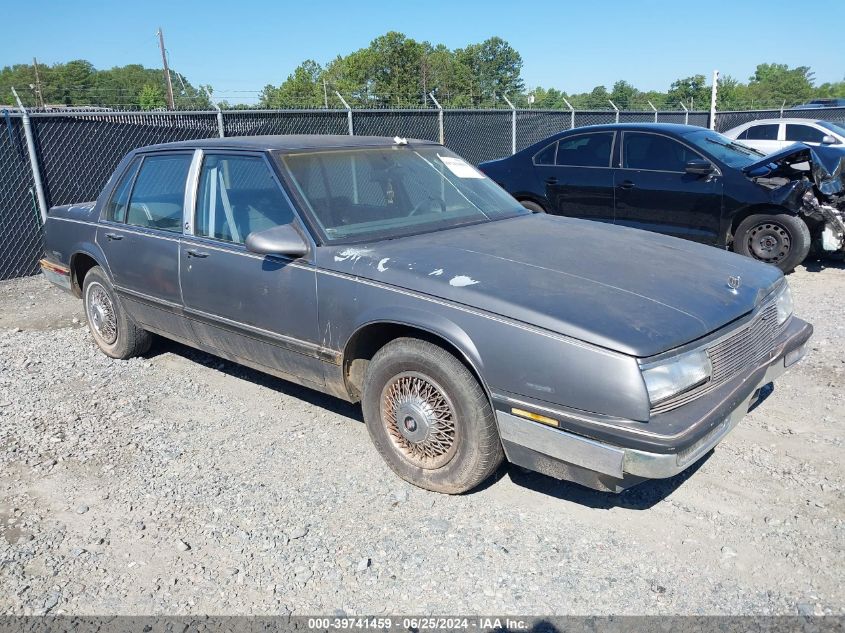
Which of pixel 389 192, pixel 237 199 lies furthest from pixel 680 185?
pixel 237 199

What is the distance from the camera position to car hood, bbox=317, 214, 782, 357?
2.84 m

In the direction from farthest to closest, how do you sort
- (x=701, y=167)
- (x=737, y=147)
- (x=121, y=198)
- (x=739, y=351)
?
(x=737, y=147) < (x=701, y=167) < (x=121, y=198) < (x=739, y=351)

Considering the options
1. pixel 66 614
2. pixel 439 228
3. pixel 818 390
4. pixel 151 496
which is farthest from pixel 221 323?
pixel 818 390

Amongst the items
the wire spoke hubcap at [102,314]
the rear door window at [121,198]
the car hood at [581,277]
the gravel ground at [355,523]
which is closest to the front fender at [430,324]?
the car hood at [581,277]

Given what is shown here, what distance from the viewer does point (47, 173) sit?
8930 millimetres

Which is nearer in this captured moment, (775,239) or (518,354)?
(518,354)

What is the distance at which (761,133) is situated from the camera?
1450 cm

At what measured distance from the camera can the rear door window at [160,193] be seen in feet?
15.0

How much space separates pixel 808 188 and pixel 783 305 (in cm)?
432

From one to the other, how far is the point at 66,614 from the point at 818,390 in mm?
4458

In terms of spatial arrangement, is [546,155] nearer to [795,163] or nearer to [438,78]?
[795,163]

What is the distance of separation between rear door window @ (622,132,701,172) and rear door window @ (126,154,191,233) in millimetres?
5462

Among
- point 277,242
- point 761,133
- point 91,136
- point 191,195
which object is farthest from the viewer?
point 761,133

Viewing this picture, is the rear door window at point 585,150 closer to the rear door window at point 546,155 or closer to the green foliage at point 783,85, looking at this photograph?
the rear door window at point 546,155
